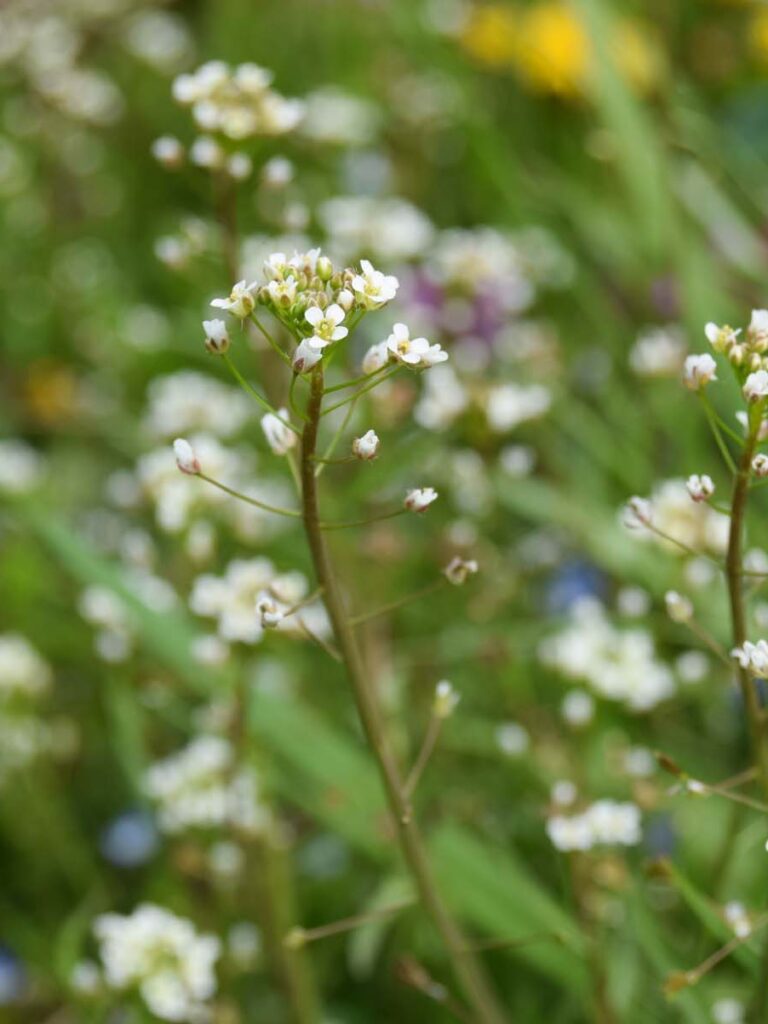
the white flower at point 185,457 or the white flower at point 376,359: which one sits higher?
the white flower at point 376,359

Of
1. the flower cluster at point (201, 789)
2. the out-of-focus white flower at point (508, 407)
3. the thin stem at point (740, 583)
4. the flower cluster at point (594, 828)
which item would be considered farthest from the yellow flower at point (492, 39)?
the thin stem at point (740, 583)

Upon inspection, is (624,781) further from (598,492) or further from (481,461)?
(598,492)

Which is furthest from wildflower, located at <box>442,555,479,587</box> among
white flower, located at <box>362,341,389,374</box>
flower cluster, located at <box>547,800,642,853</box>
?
flower cluster, located at <box>547,800,642,853</box>

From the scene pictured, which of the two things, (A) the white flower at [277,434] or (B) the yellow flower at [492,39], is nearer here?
(A) the white flower at [277,434]

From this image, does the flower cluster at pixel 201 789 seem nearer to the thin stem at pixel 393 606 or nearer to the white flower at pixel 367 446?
the thin stem at pixel 393 606

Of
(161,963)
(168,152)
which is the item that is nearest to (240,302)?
(168,152)

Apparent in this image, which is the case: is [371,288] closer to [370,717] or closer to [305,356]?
[305,356]

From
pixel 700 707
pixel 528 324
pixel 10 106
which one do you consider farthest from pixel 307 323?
pixel 10 106
